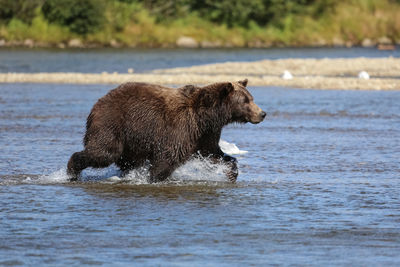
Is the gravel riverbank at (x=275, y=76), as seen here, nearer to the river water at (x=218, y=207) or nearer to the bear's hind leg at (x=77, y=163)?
the river water at (x=218, y=207)

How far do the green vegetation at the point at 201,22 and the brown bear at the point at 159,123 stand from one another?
6461 cm

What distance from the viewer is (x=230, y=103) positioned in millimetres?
9695

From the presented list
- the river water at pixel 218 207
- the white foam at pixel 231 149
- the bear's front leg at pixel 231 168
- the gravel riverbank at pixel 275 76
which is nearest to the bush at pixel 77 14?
the gravel riverbank at pixel 275 76

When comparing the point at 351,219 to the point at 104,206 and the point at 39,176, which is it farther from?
the point at 39,176

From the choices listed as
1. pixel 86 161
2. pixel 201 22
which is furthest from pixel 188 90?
pixel 201 22

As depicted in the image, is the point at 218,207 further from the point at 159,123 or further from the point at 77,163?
the point at 77,163

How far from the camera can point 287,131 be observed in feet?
52.7

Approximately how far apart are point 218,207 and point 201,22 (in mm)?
74446

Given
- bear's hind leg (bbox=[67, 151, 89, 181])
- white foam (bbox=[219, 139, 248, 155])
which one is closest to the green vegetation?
white foam (bbox=[219, 139, 248, 155])

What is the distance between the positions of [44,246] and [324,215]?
2.83 metres

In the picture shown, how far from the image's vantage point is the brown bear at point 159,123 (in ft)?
31.6

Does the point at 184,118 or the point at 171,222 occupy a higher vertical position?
the point at 184,118

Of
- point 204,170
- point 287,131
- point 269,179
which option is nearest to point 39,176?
point 204,170

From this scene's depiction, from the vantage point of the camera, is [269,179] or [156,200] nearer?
[156,200]
